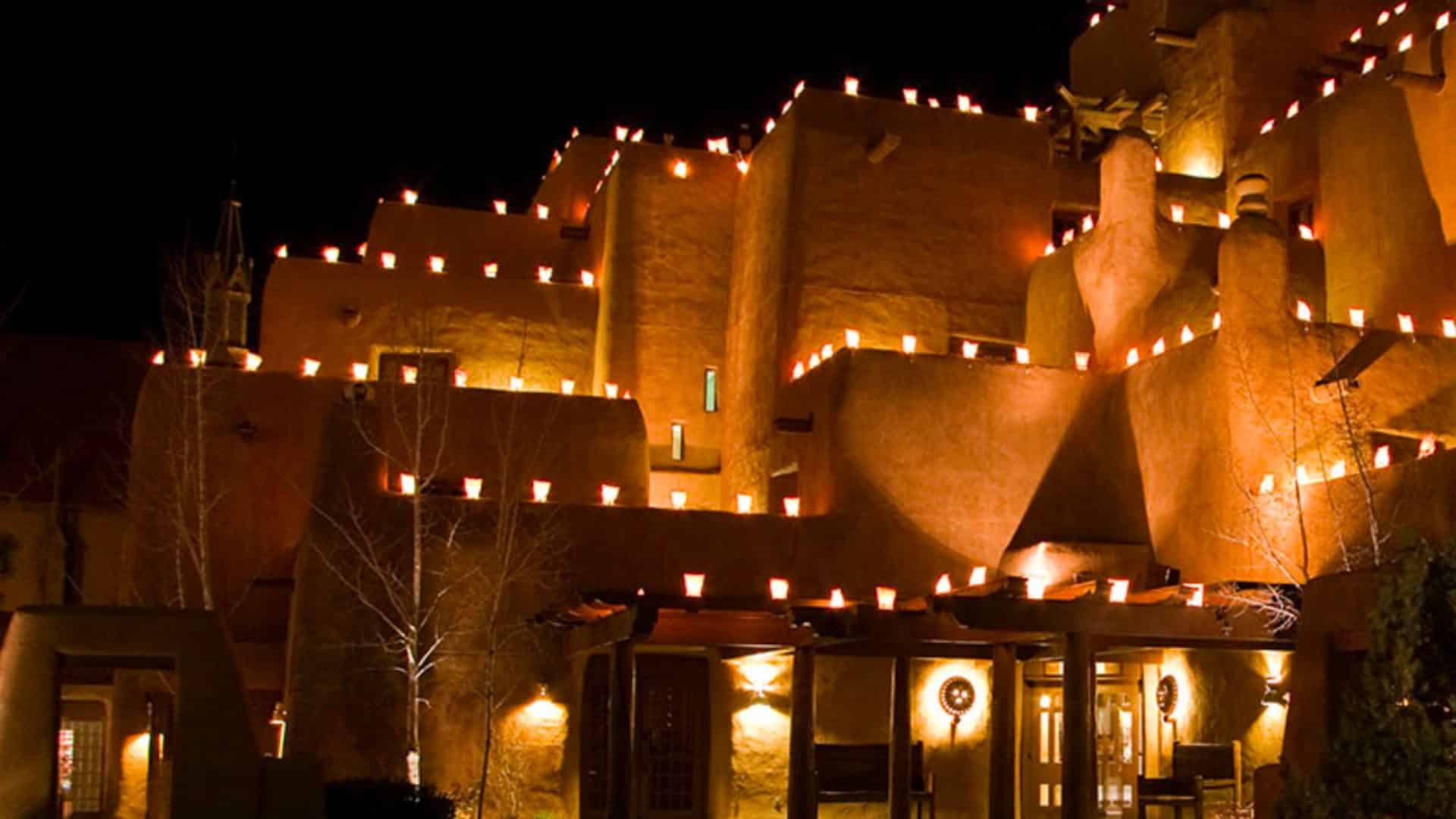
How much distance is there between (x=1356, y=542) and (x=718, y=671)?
7.93 meters

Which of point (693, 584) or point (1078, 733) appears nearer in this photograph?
point (1078, 733)

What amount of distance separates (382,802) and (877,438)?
29.6ft

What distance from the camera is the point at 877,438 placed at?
21.7 meters

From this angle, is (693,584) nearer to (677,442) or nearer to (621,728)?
(621,728)

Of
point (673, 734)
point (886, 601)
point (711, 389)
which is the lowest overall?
point (673, 734)

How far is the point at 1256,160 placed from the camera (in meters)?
25.4

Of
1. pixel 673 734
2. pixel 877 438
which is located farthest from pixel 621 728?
pixel 877 438

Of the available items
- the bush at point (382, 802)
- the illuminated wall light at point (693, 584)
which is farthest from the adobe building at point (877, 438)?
the bush at point (382, 802)

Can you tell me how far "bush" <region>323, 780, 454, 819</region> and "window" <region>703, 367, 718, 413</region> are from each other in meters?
11.6

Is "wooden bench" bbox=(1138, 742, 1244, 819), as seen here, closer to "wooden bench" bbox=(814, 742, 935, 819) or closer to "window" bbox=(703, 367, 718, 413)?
"wooden bench" bbox=(814, 742, 935, 819)

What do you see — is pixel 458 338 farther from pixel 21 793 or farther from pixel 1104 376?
pixel 21 793

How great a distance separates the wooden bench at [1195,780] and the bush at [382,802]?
25.1 feet

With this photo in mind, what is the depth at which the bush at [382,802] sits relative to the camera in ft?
49.4

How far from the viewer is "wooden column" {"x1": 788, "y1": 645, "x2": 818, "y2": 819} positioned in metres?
17.2
